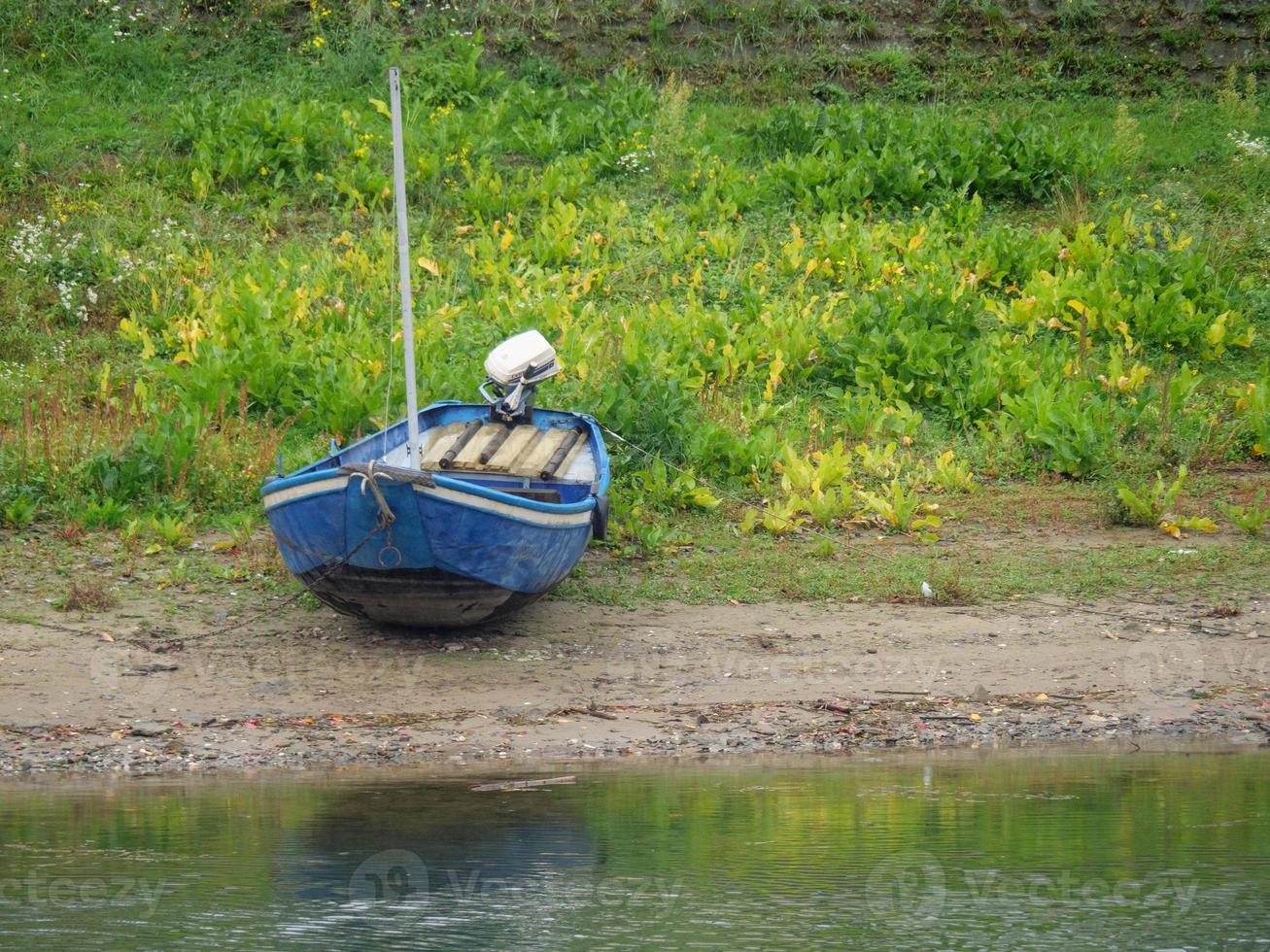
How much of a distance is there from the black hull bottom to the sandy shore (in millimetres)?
223

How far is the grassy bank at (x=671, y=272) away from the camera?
38.0 ft

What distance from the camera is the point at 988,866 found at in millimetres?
5965

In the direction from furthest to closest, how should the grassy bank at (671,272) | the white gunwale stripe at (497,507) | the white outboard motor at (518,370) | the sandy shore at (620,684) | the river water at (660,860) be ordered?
the grassy bank at (671,272), the white outboard motor at (518,370), the white gunwale stripe at (497,507), the sandy shore at (620,684), the river water at (660,860)

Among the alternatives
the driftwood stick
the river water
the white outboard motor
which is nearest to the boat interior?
the white outboard motor

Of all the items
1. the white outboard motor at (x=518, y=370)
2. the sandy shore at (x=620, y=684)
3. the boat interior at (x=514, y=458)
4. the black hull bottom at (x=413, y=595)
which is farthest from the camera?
the white outboard motor at (x=518, y=370)

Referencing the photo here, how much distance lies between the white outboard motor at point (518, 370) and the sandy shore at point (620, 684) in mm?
1491

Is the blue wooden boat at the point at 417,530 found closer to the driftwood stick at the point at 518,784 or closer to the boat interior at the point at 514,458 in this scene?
the boat interior at the point at 514,458

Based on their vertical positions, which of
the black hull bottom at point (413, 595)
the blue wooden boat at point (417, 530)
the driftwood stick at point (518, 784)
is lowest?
the driftwood stick at point (518, 784)

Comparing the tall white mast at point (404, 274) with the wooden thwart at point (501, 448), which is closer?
the tall white mast at point (404, 274)

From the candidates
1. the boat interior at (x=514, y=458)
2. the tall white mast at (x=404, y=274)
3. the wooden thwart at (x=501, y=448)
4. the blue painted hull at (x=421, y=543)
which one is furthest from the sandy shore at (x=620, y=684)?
the tall white mast at (x=404, y=274)

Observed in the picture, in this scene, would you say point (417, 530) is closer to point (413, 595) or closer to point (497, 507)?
point (497, 507)

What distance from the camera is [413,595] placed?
29.2ft

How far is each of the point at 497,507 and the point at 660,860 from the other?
2.89m

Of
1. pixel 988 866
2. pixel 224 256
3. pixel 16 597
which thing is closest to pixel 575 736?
pixel 988 866
